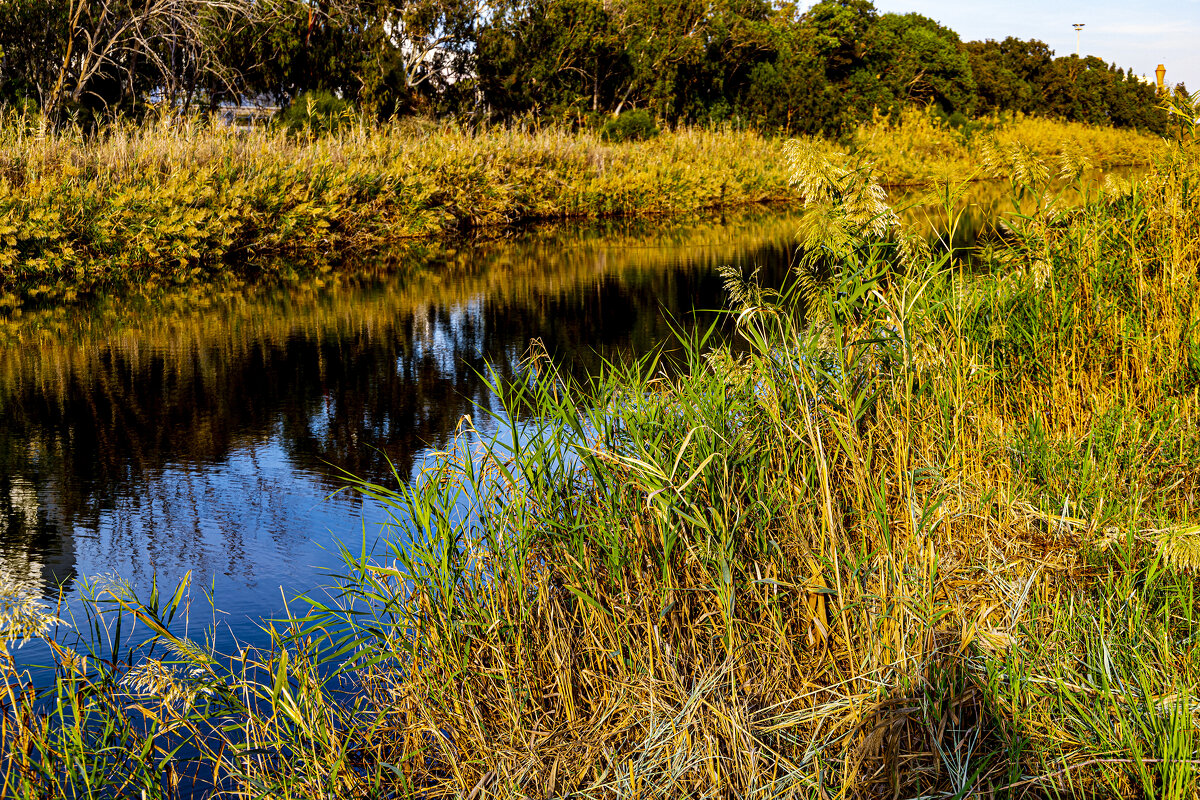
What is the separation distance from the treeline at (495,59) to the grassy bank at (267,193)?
11.0ft

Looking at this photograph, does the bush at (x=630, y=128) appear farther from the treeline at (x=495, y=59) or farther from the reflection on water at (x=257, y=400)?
the reflection on water at (x=257, y=400)

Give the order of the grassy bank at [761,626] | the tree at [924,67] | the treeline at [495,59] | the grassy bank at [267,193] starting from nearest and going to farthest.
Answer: the grassy bank at [761,626] → the grassy bank at [267,193] → the treeline at [495,59] → the tree at [924,67]

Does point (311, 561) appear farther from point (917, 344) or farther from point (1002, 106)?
point (1002, 106)

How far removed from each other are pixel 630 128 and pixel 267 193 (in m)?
13.2

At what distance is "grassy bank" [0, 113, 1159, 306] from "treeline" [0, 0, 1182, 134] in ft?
11.0

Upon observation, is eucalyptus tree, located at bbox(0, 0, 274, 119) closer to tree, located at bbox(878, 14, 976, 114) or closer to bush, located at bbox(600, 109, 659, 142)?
bush, located at bbox(600, 109, 659, 142)

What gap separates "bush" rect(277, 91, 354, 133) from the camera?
18750mm

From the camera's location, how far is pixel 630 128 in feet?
82.6

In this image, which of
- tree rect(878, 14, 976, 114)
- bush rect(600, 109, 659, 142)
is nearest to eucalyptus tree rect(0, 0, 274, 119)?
bush rect(600, 109, 659, 142)

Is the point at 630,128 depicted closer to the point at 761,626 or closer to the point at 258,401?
the point at 258,401

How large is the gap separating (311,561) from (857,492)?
2.03 meters

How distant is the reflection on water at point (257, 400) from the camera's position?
14.0 ft

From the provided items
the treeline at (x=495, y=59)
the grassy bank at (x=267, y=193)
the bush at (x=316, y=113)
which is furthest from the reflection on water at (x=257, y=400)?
the treeline at (x=495, y=59)

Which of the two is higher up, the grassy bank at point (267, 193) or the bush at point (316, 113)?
the bush at point (316, 113)
